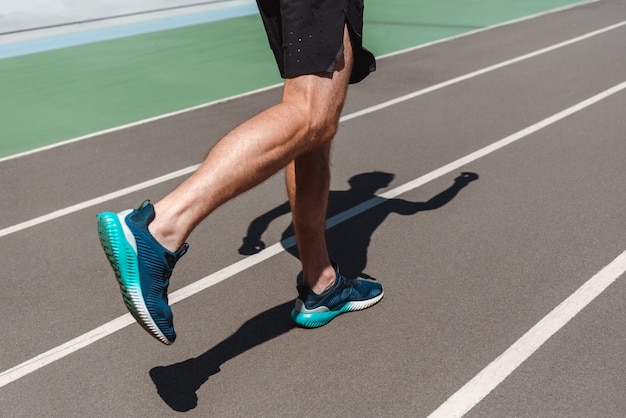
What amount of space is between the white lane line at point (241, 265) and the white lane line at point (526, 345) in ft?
5.63

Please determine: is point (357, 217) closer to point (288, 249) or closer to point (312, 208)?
point (288, 249)

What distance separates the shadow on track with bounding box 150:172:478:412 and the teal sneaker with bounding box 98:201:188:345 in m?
0.67

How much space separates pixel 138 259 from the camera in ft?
9.79

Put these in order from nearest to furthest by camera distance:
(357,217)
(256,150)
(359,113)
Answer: (256,150) → (357,217) → (359,113)

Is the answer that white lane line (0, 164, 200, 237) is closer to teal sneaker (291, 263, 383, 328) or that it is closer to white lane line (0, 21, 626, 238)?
white lane line (0, 21, 626, 238)

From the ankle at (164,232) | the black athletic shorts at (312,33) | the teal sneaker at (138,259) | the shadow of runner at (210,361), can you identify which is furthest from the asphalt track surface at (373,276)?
the black athletic shorts at (312,33)

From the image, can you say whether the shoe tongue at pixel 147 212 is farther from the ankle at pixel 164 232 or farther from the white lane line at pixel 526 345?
the white lane line at pixel 526 345

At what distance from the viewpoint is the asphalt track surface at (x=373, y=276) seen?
3.62 meters

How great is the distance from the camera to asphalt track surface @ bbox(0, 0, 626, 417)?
362 centimetres

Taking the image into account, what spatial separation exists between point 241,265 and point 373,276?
0.80 m

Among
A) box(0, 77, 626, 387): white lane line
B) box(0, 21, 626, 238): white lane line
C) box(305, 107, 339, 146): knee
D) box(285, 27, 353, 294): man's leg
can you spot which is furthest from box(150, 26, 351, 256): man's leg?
box(0, 21, 626, 238): white lane line

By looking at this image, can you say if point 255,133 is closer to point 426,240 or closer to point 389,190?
point 426,240

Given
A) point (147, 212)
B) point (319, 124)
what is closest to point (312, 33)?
point (319, 124)

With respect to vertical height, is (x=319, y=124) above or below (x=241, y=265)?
above
